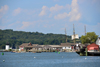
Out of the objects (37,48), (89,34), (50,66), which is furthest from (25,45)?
(50,66)

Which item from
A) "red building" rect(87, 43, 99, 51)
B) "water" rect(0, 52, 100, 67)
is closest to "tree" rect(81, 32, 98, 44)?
"red building" rect(87, 43, 99, 51)

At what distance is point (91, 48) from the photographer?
4774 inches

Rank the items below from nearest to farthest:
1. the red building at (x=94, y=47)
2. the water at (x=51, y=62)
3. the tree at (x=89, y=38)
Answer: the water at (x=51, y=62) < the red building at (x=94, y=47) < the tree at (x=89, y=38)

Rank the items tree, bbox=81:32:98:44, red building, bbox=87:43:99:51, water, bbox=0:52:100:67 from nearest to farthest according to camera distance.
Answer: water, bbox=0:52:100:67, red building, bbox=87:43:99:51, tree, bbox=81:32:98:44

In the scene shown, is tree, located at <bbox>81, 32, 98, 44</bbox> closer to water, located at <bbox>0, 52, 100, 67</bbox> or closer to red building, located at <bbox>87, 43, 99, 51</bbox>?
red building, located at <bbox>87, 43, 99, 51</bbox>

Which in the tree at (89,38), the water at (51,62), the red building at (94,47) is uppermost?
the tree at (89,38)

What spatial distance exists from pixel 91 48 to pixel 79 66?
2868 inches

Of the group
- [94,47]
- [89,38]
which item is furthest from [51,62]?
[89,38]

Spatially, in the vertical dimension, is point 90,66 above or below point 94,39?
below

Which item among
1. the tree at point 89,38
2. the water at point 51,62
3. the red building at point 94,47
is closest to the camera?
the water at point 51,62

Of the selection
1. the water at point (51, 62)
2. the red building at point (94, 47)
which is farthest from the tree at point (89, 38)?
the water at point (51, 62)

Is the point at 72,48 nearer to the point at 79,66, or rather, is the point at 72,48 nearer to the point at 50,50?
the point at 50,50

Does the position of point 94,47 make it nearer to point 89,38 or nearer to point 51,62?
point 89,38

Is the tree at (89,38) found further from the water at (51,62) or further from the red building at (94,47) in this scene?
the water at (51,62)
